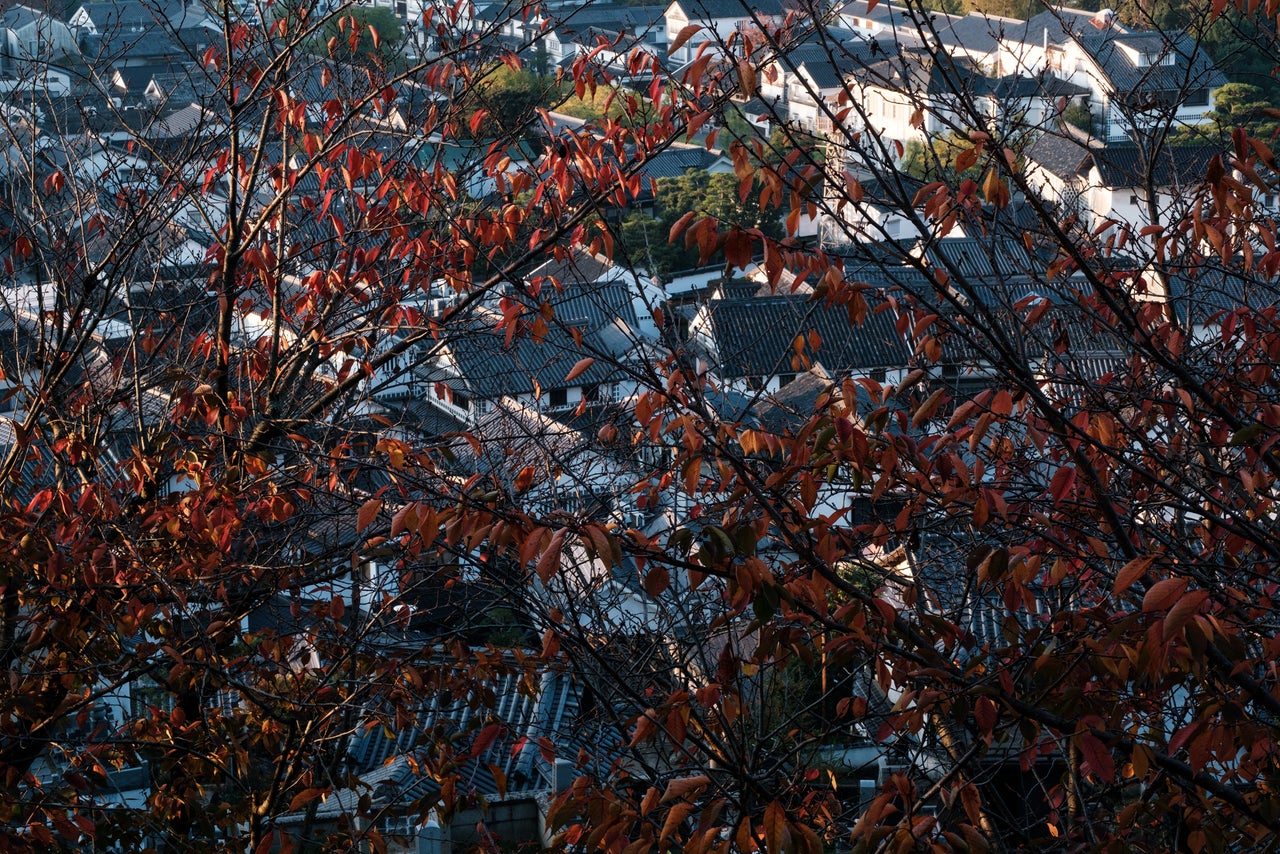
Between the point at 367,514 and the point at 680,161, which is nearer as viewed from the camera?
the point at 367,514

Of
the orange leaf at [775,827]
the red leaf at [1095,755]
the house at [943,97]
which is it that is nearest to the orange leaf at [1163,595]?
the red leaf at [1095,755]

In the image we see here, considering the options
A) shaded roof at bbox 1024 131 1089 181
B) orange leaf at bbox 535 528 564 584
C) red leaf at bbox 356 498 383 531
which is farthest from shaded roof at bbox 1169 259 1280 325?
shaded roof at bbox 1024 131 1089 181

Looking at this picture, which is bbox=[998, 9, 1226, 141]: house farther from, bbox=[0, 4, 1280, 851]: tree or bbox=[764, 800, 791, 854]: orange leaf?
bbox=[764, 800, 791, 854]: orange leaf

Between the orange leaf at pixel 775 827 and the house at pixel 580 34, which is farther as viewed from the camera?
the house at pixel 580 34

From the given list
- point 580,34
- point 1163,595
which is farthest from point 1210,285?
point 580,34

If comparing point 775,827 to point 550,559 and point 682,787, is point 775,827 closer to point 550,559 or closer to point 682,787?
point 682,787

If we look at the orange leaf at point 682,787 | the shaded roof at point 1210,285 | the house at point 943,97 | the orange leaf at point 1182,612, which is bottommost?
the orange leaf at point 682,787

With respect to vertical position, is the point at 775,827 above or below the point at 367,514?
below

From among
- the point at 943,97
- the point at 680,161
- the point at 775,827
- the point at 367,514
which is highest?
the point at 680,161

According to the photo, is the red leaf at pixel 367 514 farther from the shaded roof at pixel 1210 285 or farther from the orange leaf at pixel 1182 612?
the shaded roof at pixel 1210 285

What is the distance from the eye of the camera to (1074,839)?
436 cm

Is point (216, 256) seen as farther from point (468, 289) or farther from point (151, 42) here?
point (151, 42)

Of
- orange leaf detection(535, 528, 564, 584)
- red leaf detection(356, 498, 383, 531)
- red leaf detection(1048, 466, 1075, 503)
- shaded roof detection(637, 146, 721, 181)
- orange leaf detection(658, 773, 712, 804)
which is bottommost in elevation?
orange leaf detection(658, 773, 712, 804)

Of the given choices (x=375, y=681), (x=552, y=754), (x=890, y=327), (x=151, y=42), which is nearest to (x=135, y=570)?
(x=375, y=681)
